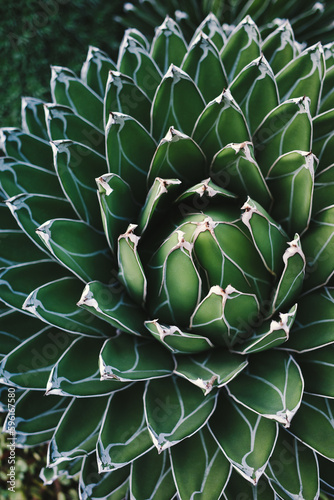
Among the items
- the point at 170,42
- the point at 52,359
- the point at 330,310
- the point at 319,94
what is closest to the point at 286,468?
the point at 330,310

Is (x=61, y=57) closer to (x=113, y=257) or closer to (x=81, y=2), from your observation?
(x=81, y=2)

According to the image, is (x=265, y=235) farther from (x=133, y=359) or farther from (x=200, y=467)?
(x=200, y=467)

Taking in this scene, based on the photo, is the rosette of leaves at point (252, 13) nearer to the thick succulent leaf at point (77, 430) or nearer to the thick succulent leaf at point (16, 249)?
the thick succulent leaf at point (16, 249)

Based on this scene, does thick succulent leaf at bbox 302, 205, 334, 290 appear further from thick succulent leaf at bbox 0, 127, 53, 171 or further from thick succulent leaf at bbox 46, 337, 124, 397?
thick succulent leaf at bbox 0, 127, 53, 171

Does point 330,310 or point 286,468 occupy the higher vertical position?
point 330,310

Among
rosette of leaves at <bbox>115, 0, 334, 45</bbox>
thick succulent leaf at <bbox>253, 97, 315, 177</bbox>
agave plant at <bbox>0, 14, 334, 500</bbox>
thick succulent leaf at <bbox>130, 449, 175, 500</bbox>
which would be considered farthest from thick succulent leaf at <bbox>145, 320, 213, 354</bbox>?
rosette of leaves at <bbox>115, 0, 334, 45</bbox>

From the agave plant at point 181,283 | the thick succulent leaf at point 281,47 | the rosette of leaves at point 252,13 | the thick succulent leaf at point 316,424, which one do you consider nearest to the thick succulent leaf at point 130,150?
the agave plant at point 181,283

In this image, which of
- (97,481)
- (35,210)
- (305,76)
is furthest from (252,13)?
(97,481)
